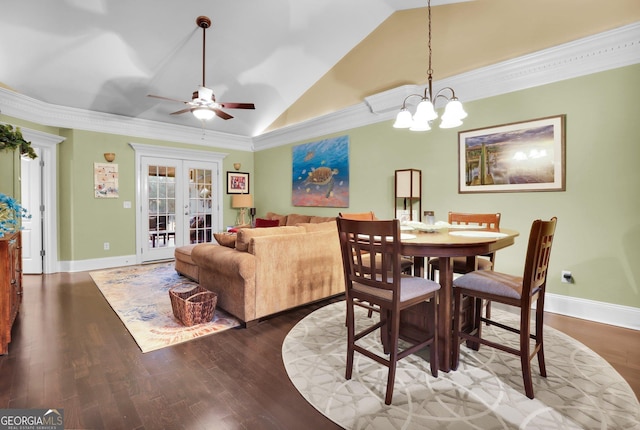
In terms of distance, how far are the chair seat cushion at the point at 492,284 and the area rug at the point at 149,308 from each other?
208cm

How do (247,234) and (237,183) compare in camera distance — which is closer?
(247,234)

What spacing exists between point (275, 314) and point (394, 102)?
3.31 m

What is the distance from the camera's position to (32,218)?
4.85 m

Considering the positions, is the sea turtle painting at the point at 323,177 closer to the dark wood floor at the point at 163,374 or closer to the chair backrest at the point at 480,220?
the chair backrest at the point at 480,220

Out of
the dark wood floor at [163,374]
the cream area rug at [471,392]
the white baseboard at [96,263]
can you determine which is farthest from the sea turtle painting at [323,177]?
the white baseboard at [96,263]

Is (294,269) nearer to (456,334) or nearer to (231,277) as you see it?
(231,277)

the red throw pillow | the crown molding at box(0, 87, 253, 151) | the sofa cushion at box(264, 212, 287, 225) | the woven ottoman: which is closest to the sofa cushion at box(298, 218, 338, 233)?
the woven ottoman

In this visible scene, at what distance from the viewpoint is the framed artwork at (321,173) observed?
5316 mm

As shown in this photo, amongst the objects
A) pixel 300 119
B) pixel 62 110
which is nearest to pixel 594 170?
pixel 300 119

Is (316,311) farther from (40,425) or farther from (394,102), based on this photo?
(394,102)

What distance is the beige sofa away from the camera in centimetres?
285

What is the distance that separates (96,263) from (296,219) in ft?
11.9

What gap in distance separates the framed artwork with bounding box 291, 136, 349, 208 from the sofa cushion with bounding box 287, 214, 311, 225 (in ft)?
0.97

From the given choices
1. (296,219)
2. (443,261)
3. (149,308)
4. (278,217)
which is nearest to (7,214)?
(149,308)
